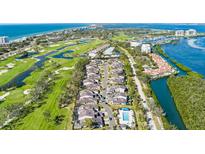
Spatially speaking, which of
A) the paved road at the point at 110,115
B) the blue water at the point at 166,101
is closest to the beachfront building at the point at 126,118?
the paved road at the point at 110,115

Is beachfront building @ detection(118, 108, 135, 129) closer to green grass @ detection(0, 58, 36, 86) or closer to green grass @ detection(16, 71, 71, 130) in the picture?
green grass @ detection(16, 71, 71, 130)

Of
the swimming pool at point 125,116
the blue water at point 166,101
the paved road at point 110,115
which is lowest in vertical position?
the blue water at point 166,101

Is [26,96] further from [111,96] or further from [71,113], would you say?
[111,96]

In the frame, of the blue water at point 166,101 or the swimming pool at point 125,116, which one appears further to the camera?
the blue water at point 166,101

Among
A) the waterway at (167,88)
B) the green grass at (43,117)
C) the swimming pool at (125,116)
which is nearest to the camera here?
the green grass at (43,117)

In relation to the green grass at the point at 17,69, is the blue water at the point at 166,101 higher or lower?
lower

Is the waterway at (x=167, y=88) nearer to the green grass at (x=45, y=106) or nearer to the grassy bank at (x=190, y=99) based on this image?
the grassy bank at (x=190, y=99)

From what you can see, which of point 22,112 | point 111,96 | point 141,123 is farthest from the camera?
point 111,96

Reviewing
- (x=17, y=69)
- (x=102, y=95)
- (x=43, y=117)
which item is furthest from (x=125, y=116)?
(x=17, y=69)

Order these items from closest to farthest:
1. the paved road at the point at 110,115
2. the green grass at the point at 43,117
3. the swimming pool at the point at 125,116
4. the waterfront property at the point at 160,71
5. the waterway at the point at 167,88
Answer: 1. the green grass at the point at 43,117
2. the paved road at the point at 110,115
3. the swimming pool at the point at 125,116
4. the waterway at the point at 167,88
5. the waterfront property at the point at 160,71

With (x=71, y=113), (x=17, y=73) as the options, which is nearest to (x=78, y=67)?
(x=17, y=73)
